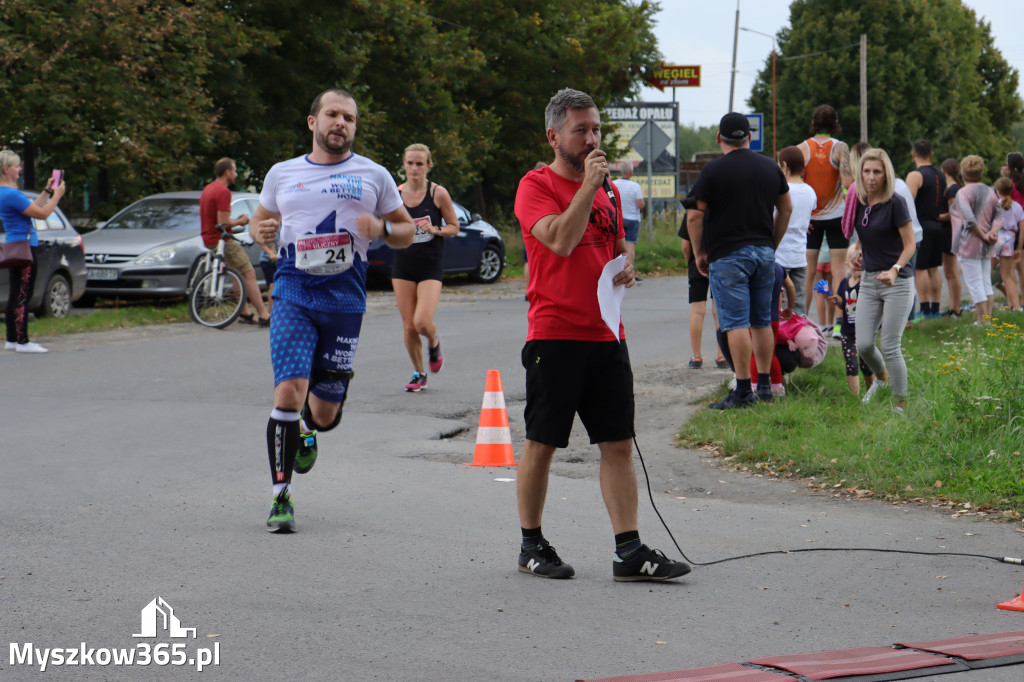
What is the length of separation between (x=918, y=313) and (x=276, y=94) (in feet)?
50.7

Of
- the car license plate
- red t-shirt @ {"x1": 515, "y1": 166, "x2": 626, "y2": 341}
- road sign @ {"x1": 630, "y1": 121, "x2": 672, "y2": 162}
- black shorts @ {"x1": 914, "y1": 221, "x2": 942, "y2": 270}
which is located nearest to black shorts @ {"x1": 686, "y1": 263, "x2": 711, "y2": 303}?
black shorts @ {"x1": 914, "y1": 221, "x2": 942, "y2": 270}

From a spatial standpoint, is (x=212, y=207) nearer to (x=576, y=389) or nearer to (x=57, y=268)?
(x=57, y=268)

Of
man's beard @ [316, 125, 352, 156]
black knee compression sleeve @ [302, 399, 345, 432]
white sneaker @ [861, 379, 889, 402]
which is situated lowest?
white sneaker @ [861, 379, 889, 402]

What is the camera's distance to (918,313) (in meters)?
15.4

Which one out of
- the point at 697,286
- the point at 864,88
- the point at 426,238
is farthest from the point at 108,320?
the point at 864,88

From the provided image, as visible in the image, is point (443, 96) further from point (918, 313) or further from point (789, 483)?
point (789, 483)

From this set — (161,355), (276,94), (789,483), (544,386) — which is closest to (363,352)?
(161,355)

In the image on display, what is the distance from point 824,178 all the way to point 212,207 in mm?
7539

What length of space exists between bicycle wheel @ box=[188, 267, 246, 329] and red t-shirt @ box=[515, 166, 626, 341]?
1142 cm

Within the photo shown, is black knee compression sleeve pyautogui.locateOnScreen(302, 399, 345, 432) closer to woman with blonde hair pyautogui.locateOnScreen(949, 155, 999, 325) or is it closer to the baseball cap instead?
the baseball cap

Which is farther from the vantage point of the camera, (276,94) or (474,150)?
(474,150)

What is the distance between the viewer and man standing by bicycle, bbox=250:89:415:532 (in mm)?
5938

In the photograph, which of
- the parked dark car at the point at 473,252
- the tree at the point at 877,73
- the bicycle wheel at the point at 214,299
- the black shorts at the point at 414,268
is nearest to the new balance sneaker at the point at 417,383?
the black shorts at the point at 414,268

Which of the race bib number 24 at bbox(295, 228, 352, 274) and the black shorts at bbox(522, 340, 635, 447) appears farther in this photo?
the race bib number 24 at bbox(295, 228, 352, 274)
